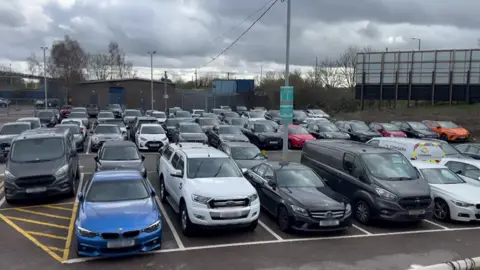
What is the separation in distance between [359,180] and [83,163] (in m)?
12.5

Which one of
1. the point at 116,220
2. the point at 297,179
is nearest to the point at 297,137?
the point at 297,179

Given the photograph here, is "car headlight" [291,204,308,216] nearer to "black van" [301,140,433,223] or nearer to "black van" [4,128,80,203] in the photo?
"black van" [301,140,433,223]

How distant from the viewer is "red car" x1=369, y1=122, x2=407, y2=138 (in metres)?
26.2

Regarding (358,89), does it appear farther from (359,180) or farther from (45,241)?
(45,241)

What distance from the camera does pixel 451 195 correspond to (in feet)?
34.8

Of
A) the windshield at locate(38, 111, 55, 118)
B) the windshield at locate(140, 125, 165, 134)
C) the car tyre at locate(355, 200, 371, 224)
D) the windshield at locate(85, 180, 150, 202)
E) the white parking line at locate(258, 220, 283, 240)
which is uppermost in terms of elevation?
the windshield at locate(38, 111, 55, 118)

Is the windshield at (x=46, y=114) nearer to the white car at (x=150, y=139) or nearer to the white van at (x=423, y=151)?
the white car at (x=150, y=139)

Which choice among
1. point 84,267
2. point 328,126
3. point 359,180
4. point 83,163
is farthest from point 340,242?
point 328,126

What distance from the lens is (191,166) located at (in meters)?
9.88

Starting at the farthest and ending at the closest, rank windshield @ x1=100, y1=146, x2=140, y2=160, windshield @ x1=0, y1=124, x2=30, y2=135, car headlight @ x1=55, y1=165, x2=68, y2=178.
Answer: windshield @ x1=0, y1=124, x2=30, y2=135 → windshield @ x1=100, y1=146, x2=140, y2=160 → car headlight @ x1=55, y1=165, x2=68, y2=178

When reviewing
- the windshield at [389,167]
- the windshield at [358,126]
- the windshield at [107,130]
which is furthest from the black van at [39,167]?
the windshield at [358,126]

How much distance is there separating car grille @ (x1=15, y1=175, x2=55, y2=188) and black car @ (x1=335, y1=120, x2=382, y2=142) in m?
19.5

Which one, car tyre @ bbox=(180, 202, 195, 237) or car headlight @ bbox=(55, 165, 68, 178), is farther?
car headlight @ bbox=(55, 165, 68, 178)

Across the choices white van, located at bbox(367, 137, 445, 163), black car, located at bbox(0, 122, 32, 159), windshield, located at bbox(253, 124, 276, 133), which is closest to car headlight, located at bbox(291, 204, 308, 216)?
white van, located at bbox(367, 137, 445, 163)
